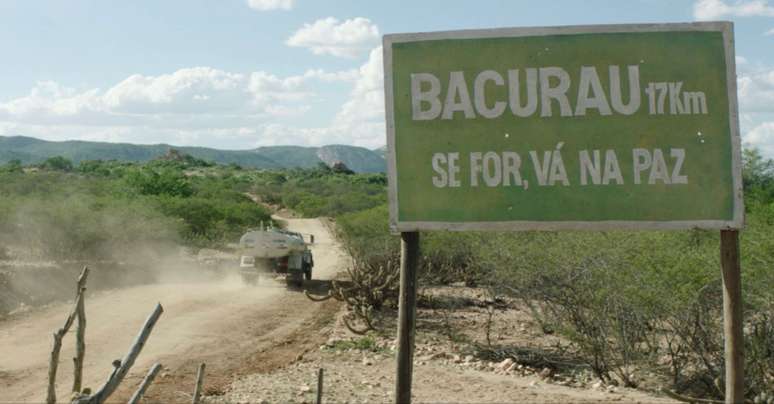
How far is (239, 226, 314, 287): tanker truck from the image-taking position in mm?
21047

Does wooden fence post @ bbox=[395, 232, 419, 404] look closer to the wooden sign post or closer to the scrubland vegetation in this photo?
the wooden sign post

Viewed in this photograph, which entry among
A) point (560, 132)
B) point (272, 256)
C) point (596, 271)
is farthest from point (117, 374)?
point (272, 256)

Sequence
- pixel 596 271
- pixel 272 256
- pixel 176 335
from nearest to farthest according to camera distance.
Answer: pixel 596 271
pixel 176 335
pixel 272 256

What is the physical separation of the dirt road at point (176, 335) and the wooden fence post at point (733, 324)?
637 centimetres

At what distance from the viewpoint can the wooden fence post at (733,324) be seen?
656cm

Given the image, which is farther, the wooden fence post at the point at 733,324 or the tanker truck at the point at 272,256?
the tanker truck at the point at 272,256

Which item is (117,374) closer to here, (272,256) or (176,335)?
(176,335)

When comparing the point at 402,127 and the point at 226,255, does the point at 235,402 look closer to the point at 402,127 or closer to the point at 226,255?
the point at 402,127

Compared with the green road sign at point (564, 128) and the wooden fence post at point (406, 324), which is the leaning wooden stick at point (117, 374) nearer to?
the wooden fence post at point (406, 324)

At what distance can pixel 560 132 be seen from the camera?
6879mm

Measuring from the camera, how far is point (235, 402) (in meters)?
9.18

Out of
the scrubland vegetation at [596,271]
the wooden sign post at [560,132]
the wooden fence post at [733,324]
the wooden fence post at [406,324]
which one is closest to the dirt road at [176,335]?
the scrubland vegetation at [596,271]

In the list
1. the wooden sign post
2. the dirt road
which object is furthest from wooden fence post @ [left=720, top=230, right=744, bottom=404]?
the dirt road

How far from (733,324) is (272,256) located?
51.7 ft
